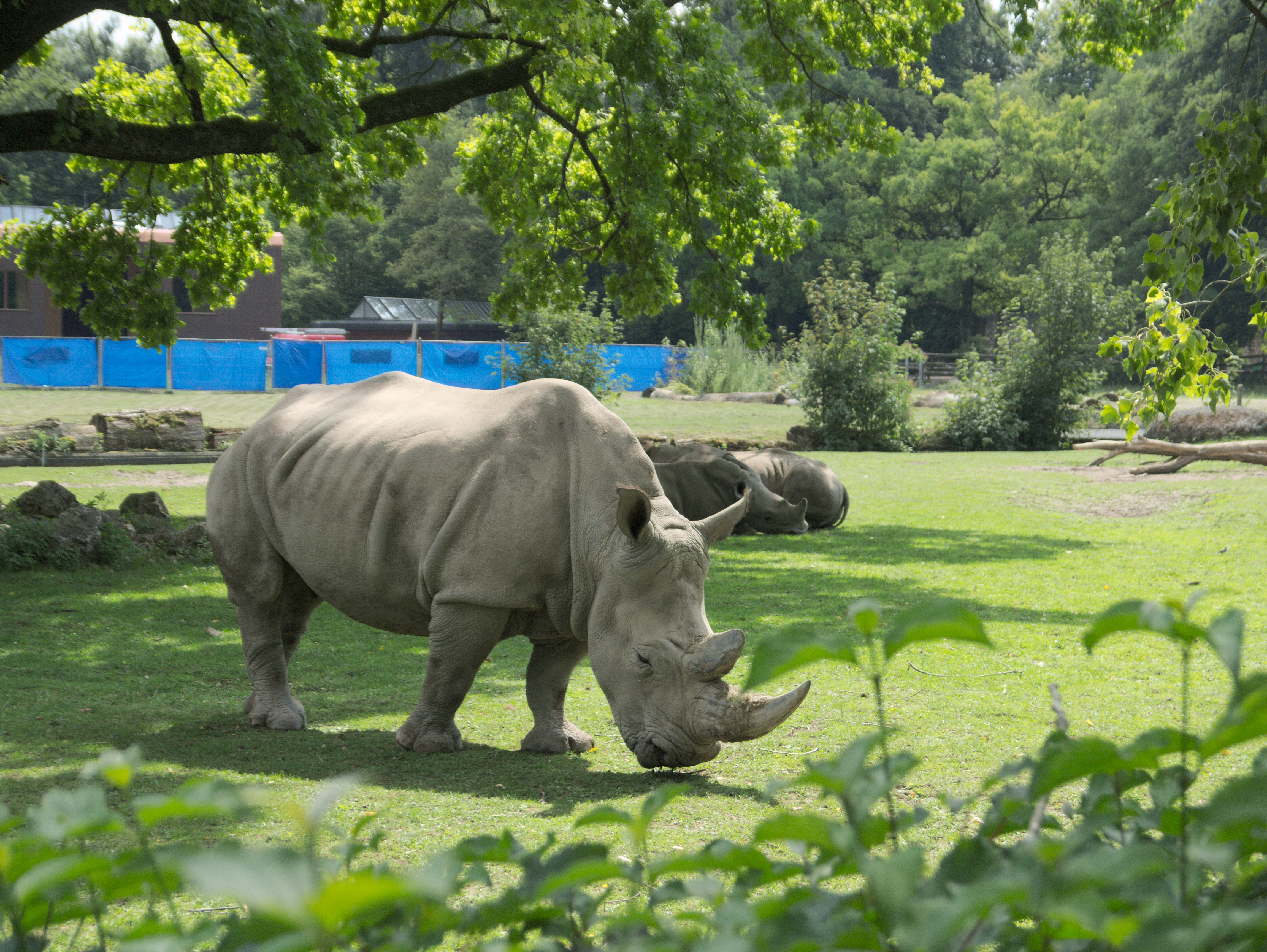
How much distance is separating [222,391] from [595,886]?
32352mm

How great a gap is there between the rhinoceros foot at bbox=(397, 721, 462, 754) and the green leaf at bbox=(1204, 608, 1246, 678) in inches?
189

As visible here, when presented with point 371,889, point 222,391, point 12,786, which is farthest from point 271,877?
point 222,391

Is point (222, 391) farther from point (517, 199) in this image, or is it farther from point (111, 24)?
A: point (517, 199)

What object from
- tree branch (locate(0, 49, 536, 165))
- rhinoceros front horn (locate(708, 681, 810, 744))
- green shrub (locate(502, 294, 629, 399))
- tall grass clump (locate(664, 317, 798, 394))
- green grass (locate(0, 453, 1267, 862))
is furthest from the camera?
tall grass clump (locate(664, 317, 798, 394))

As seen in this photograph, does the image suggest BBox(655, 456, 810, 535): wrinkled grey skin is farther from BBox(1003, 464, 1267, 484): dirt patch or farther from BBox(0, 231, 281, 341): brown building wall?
BBox(0, 231, 281, 341): brown building wall

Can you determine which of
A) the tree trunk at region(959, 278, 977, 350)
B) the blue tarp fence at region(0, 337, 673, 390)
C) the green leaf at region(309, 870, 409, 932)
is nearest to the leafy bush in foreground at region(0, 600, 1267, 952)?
the green leaf at region(309, 870, 409, 932)

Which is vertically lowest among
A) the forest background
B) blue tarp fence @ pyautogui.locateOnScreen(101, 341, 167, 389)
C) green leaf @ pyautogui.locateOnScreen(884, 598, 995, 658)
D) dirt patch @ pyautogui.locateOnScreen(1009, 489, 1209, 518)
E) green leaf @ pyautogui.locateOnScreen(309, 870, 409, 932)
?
dirt patch @ pyautogui.locateOnScreen(1009, 489, 1209, 518)

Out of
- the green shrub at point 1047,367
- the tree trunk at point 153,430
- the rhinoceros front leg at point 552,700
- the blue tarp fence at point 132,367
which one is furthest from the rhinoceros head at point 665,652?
the blue tarp fence at point 132,367

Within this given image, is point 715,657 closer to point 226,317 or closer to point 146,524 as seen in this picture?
point 146,524

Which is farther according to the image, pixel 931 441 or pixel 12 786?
pixel 931 441

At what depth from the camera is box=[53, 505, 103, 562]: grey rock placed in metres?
11.2

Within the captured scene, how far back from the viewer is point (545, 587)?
18.0 feet

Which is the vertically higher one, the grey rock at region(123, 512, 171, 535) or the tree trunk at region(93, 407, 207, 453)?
the tree trunk at region(93, 407, 207, 453)

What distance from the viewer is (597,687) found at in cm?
751
